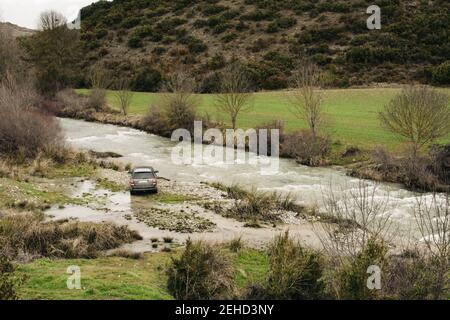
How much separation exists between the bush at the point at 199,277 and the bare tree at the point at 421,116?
23089 millimetres

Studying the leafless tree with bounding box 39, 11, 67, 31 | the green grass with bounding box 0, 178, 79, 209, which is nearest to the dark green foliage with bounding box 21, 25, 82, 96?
the leafless tree with bounding box 39, 11, 67, 31

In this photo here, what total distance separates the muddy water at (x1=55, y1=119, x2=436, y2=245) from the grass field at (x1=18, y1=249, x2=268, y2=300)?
8277 millimetres

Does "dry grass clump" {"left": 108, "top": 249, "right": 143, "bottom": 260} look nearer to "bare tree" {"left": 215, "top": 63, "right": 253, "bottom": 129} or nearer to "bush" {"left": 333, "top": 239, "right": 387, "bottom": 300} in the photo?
"bush" {"left": 333, "top": 239, "right": 387, "bottom": 300}

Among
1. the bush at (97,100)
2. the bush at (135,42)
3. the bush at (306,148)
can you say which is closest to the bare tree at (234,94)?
the bush at (306,148)

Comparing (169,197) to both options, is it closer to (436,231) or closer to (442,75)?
(436,231)

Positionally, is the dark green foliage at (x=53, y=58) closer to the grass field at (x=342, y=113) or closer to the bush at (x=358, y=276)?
the grass field at (x=342, y=113)

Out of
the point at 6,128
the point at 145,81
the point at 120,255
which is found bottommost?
the point at 120,255

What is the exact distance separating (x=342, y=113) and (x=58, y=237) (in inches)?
1439

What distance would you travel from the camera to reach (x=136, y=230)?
975 inches

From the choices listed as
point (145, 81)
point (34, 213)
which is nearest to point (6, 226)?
point (34, 213)

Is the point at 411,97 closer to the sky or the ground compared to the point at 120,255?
closer to the sky
